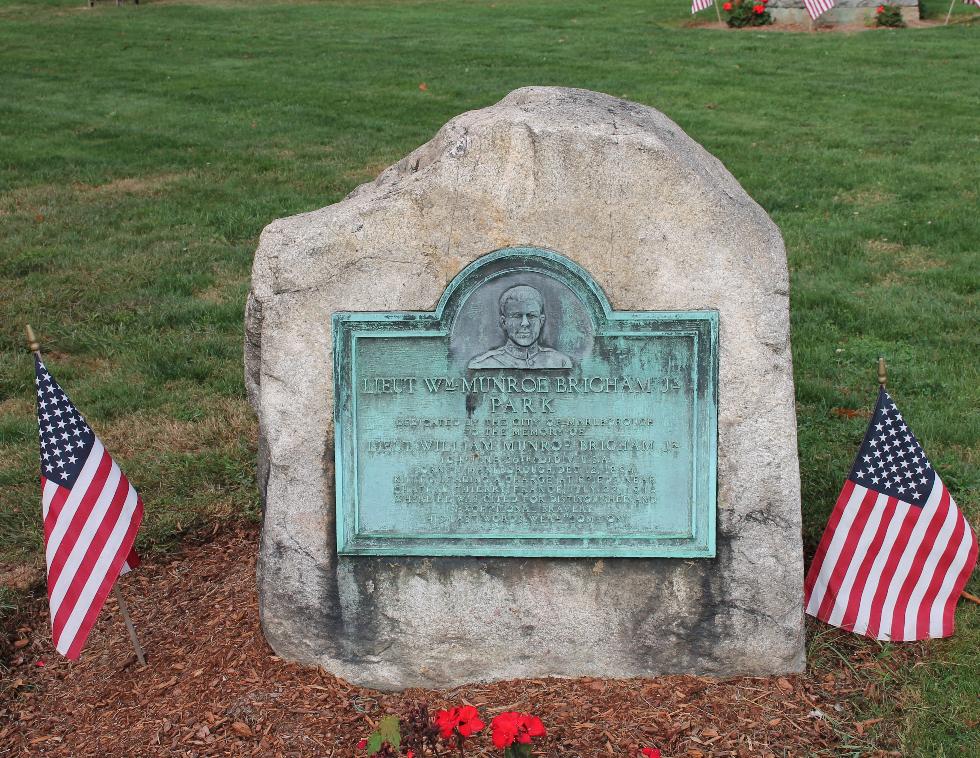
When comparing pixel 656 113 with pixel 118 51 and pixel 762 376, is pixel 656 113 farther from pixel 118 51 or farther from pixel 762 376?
pixel 118 51

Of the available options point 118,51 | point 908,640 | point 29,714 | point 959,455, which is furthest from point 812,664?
point 118,51

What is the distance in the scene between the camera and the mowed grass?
5539 millimetres

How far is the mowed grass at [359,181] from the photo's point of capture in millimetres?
5539

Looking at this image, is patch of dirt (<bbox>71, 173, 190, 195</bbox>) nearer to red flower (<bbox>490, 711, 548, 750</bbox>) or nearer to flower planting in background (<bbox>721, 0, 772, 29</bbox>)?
red flower (<bbox>490, 711, 548, 750</bbox>)

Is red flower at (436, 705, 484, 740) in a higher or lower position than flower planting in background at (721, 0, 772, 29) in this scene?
lower

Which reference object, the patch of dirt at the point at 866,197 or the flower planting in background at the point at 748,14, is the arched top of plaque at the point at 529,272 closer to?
the patch of dirt at the point at 866,197

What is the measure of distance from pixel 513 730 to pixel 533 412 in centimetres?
110

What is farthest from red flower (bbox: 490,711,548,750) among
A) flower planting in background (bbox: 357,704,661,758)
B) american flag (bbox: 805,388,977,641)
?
american flag (bbox: 805,388,977,641)

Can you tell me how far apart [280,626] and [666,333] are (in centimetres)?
169

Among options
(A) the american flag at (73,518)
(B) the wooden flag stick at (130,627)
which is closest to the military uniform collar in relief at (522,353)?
(A) the american flag at (73,518)

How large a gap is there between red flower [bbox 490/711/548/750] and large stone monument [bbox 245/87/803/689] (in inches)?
31.4

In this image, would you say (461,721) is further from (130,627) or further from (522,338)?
(130,627)

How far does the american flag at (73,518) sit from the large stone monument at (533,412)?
1.84ft

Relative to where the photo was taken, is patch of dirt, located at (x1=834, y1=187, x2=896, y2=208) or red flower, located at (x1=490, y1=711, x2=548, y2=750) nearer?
red flower, located at (x1=490, y1=711, x2=548, y2=750)
